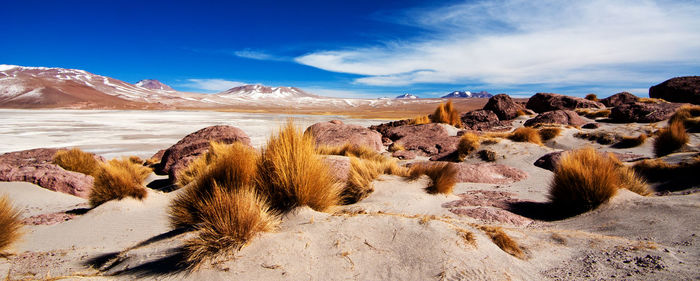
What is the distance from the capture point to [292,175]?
308 cm

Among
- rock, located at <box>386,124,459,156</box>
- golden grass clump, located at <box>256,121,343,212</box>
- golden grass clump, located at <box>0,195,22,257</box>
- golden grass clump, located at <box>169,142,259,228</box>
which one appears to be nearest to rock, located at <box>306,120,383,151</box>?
rock, located at <box>386,124,459,156</box>

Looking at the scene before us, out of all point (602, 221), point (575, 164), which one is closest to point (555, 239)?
point (602, 221)

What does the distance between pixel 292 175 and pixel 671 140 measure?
10155mm

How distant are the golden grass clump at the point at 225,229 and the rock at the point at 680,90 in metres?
24.3

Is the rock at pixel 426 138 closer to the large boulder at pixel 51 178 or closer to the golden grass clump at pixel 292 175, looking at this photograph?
the golden grass clump at pixel 292 175

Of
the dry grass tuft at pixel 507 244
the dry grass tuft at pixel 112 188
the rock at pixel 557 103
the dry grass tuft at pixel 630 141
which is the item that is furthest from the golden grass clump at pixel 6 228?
the rock at pixel 557 103

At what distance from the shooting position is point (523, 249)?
2.80 meters

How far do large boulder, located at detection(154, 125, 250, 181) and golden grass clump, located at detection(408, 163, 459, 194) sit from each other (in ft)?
16.4

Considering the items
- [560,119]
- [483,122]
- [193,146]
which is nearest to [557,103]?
[560,119]

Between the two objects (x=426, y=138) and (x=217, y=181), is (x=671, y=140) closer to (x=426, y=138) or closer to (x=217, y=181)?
(x=426, y=138)

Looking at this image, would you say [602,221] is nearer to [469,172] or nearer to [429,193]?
[429,193]

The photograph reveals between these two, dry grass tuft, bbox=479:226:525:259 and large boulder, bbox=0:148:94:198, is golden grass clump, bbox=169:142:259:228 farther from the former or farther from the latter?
large boulder, bbox=0:148:94:198

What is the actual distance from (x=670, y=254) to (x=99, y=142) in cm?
2003

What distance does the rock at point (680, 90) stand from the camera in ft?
58.0
